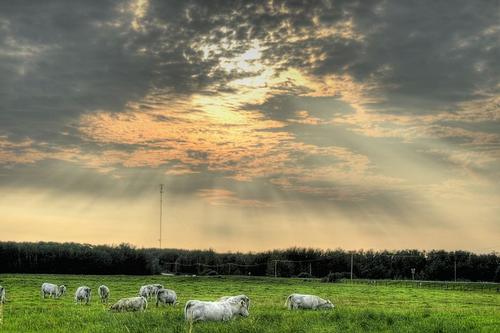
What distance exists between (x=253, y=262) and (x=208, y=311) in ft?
308

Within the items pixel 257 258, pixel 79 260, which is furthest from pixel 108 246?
pixel 257 258

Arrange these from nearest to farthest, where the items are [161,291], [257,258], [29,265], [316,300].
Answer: [316,300] → [161,291] → [29,265] → [257,258]

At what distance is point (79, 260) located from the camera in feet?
333

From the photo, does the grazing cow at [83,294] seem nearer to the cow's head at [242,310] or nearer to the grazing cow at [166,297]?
the grazing cow at [166,297]

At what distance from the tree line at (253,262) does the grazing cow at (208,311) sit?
79.9 metres

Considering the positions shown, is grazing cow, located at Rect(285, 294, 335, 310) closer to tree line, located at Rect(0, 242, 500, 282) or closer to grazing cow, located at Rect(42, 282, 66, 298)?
grazing cow, located at Rect(42, 282, 66, 298)

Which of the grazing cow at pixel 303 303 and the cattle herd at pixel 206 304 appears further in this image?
the grazing cow at pixel 303 303

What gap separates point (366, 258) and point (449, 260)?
14989 mm

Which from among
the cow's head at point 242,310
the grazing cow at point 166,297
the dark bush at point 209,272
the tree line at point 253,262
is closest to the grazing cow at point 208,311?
the cow's head at point 242,310

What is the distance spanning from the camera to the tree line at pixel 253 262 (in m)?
101

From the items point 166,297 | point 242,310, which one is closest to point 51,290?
point 166,297

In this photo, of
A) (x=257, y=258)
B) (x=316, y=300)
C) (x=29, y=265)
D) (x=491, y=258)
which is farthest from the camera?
(x=257, y=258)

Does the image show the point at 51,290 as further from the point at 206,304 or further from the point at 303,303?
the point at 206,304

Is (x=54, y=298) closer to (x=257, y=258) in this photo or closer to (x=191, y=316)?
(x=191, y=316)
